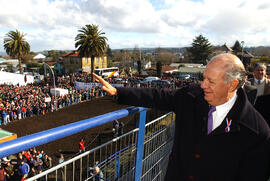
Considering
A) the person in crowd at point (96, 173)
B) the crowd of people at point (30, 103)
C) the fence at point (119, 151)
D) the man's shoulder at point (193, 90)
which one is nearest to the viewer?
the fence at point (119, 151)

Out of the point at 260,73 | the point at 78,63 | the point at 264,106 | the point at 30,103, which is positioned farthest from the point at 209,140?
the point at 78,63

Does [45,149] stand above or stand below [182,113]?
below

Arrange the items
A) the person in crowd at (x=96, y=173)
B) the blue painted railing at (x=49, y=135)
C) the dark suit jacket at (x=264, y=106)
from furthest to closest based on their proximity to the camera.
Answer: the dark suit jacket at (x=264, y=106) < the person in crowd at (x=96, y=173) < the blue painted railing at (x=49, y=135)

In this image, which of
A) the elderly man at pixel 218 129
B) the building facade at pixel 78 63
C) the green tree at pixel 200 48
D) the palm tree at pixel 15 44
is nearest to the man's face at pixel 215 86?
the elderly man at pixel 218 129

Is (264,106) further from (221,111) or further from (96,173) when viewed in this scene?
(96,173)

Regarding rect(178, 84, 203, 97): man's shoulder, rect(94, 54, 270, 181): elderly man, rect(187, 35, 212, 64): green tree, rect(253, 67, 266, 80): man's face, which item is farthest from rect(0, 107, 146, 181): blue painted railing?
rect(187, 35, 212, 64): green tree

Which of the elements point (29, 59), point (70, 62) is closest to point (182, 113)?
point (70, 62)

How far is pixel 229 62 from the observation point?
4.90 feet

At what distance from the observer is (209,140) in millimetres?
1492

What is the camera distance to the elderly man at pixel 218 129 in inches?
54.7

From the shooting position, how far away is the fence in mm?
1317

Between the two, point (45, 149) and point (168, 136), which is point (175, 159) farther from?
point (45, 149)

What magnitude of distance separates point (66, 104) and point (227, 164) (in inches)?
900

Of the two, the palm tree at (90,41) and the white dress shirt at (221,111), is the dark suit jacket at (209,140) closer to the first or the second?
the white dress shirt at (221,111)
